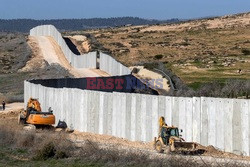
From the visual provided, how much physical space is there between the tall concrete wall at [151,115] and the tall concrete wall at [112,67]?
17873 mm

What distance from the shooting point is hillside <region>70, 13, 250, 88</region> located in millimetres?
57938

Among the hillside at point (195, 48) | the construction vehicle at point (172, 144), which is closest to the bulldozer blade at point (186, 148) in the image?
the construction vehicle at point (172, 144)

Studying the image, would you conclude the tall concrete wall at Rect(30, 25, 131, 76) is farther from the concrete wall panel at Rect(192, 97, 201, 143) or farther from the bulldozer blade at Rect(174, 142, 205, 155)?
the bulldozer blade at Rect(174, 142, 205, 155)

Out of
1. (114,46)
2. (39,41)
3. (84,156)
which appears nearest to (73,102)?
(84,156)

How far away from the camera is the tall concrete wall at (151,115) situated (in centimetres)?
2109

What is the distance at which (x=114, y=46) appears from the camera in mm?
88750

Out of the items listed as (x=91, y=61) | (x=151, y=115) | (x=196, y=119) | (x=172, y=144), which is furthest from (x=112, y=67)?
(x=172, y=144)

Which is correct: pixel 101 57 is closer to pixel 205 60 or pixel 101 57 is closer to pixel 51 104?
pixel 205 60

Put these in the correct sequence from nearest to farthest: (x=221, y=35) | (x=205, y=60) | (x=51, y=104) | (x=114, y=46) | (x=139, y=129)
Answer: (x=139, y=129), (x=51, y=104), (x=205, y=60), (x=114, y=46), (x=221, y=35)

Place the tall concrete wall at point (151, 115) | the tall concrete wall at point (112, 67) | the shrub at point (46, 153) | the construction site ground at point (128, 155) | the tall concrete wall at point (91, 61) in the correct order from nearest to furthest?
1. the construction site ground at point (128, 155)
2. the shrub at point (46, 153)
3. the tall concrete wall at point (151, 115)
4. the tall concrete wall at point (112, 67)
5. the tall concrete wall at point (91, 61)

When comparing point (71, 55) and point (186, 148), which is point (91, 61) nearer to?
point (71, 55)

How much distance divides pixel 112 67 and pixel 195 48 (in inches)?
1317

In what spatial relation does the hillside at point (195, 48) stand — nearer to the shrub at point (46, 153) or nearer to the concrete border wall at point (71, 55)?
the concrete border wall at point (71, 55)

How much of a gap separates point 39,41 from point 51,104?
165ft
